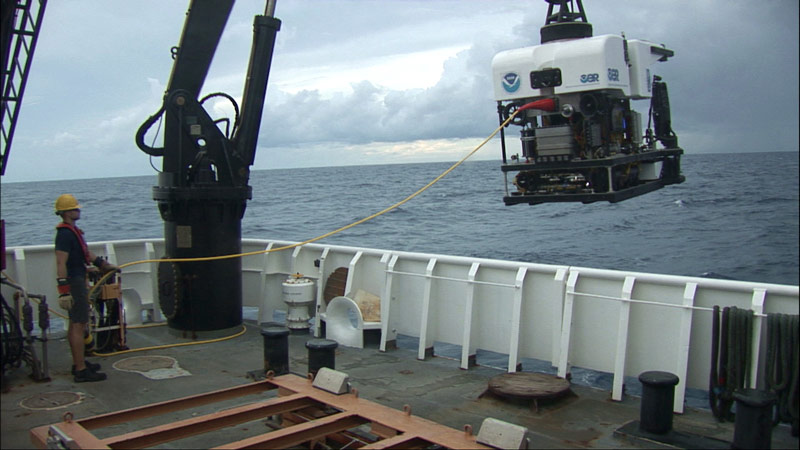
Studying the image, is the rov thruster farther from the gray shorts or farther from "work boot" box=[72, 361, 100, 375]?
"work boot" box=[72, 361, 100, 375]

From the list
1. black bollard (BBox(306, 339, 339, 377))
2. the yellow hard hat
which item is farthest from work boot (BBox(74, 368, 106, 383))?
black bollard (BBox(306, 339, 339, 377))

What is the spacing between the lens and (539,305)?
7.49 meters

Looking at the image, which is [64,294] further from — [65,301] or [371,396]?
[371,396]

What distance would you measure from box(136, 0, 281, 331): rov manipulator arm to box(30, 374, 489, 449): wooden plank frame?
11.2 feet

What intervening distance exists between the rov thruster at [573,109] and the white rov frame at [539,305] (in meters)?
1.43

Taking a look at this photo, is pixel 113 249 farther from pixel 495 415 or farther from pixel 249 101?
pixel 495 415

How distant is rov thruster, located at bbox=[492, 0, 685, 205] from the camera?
517 centimetres

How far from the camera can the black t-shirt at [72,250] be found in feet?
23.3

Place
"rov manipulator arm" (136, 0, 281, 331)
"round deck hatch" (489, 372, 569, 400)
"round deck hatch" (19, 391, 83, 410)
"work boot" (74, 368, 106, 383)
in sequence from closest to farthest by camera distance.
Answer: "round deck hatch" (489, 372, 569, 400) < "round deck hatch" (19, 391, 83, 410) < "work boot" (74, 368, 106, 383) < "rov manipulator arm" (136, 0, 281, 331)

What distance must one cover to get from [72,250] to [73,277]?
302mm

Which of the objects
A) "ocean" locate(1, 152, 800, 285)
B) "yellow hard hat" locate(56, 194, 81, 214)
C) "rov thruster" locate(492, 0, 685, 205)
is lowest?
"ocean" locate(1, 152, 800, 285)

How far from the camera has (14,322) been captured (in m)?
7.41

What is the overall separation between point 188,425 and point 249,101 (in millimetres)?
5224

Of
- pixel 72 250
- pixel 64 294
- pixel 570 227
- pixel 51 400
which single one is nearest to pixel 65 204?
pixel 72 250
